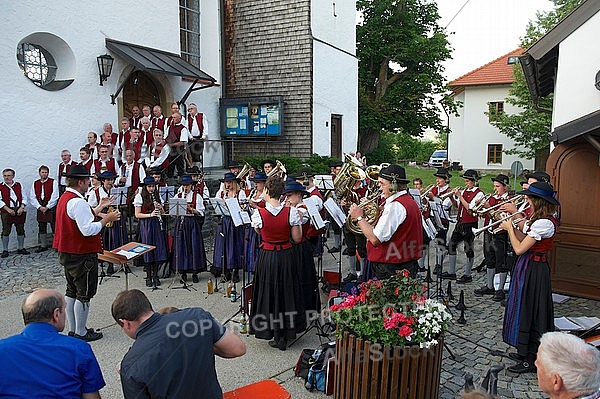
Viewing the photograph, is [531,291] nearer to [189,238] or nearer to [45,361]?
[45,361]

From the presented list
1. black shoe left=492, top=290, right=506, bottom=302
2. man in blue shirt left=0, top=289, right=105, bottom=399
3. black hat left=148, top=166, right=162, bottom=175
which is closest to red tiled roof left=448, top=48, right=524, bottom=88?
black hat left=148, top=166, right=162, bottom=175

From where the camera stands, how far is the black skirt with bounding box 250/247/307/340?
584 centimetres

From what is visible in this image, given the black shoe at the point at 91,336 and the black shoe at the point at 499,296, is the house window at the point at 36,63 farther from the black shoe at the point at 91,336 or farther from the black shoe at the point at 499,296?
the black shoe at the point at 499,296

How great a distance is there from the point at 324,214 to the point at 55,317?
20.3ft

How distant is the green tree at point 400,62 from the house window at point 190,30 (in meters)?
12.1

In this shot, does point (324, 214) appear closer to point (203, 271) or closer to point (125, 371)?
point (203, 271)

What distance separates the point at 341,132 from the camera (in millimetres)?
19922

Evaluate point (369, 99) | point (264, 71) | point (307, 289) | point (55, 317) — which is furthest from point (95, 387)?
point (369, 99)

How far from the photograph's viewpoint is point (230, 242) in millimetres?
8609

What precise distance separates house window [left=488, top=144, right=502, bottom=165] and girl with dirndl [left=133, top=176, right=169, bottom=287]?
33089 mm

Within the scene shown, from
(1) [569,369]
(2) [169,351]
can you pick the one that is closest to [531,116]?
(1) [569,369]

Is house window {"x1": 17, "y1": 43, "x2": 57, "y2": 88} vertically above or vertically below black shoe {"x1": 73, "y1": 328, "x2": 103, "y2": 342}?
above

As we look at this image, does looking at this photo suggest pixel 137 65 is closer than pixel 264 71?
Yes

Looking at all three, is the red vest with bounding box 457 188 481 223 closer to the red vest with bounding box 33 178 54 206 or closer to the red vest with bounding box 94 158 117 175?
the red vest with bounding box 94 158 117 175
